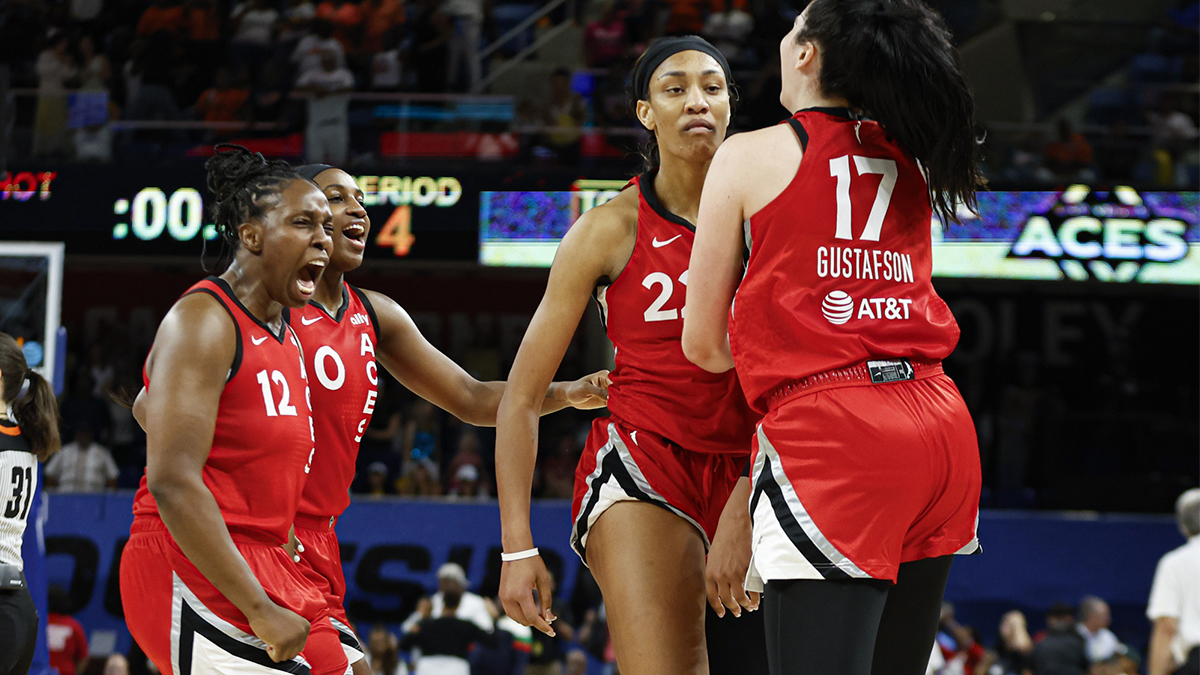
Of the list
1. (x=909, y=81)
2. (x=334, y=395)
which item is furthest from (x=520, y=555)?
(x=909, y=81)

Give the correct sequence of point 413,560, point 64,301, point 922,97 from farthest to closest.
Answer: point 64,301 → point 413,560 → point 922,97

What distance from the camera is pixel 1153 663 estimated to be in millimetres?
6336

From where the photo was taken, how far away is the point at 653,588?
281 centimetres

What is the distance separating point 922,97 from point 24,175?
419 inches

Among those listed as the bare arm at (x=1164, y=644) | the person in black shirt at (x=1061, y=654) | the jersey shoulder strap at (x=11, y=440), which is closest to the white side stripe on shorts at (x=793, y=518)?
the jersey shoulder strap at (x=11, y=440)

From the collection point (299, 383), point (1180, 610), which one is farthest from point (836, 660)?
point (1180, 610)

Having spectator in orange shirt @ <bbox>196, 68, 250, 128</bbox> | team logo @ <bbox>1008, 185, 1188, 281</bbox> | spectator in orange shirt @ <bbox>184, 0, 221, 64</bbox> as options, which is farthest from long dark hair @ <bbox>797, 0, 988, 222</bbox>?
spectator in orange shirt @ <bbox>184, 0, 221, 64</bbox>

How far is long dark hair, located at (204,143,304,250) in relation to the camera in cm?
294

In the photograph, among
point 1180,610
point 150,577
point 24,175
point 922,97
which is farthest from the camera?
point 24,175

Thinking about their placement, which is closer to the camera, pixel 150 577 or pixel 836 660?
pixel 836 660

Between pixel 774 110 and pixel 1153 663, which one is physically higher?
pixel 774 110

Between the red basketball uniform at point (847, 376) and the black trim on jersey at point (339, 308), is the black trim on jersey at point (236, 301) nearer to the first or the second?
the black trim on jersey at point (339, 308)

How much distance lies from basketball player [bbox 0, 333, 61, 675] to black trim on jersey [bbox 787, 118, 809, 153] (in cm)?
306

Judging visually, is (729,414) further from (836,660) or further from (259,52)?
(259,52)
